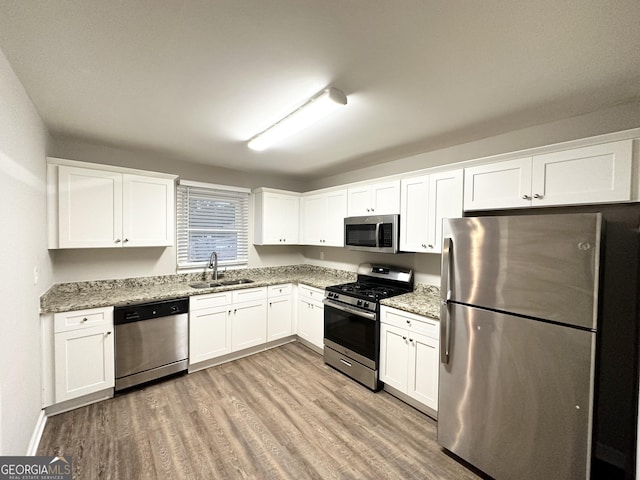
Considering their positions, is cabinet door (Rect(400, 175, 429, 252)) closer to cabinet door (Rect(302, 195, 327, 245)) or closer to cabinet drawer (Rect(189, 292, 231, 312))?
cabinet door (Rect(302, 195, 327, 245))

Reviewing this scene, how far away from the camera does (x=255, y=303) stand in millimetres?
3498

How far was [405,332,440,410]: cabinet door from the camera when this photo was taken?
88.4 inches

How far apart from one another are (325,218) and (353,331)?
1673 millimetres

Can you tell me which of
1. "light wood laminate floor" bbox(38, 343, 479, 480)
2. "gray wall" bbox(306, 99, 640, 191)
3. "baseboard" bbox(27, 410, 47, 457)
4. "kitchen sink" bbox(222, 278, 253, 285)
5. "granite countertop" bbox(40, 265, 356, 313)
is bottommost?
"light wood laminate floor" bbox(38, 343, 479, 480)

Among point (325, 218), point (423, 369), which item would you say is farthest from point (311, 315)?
point (423, 369)

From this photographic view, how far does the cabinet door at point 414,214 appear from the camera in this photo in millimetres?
2660

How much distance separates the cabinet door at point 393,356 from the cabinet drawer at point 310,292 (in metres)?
1.02

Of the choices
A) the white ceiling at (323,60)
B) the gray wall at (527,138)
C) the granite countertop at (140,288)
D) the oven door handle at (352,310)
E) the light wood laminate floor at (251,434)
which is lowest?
the light wood laminate floor at (251,434)

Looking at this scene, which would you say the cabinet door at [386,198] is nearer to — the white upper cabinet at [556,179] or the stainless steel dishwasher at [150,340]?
the white upper cabinet at [556,179]

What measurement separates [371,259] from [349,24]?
2819mm

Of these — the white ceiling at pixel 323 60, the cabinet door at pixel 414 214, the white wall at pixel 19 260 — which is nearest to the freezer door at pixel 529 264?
the cabinet door at pixel 414 214

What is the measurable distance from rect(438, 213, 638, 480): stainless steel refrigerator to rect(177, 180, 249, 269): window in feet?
10.1

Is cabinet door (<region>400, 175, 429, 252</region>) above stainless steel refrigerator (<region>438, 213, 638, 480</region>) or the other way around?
above
